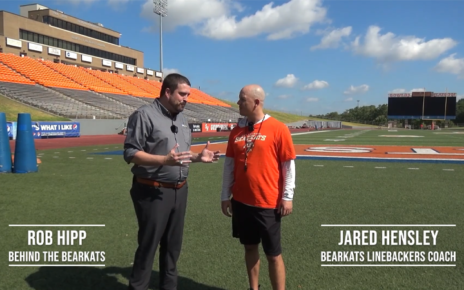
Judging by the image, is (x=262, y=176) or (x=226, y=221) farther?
(x=226, y=221)

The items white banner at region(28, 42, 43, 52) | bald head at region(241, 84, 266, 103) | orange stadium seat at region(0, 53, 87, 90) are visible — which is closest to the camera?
bald head at region(241, 84, 266, 103)

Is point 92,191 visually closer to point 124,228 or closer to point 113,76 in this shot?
point 124,228

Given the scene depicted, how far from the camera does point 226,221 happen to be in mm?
5160

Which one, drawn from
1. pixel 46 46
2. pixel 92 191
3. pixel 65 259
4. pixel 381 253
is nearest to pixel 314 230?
pixel 381 253

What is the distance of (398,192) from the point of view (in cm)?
704

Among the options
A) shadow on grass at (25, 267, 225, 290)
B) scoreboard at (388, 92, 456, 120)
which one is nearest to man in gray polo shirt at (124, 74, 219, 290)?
shadow on grass at (25, 267, 225, 290)

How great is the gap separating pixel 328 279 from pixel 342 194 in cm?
361

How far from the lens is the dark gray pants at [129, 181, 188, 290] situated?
9.29ft

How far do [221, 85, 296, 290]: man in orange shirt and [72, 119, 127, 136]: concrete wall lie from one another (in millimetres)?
28328

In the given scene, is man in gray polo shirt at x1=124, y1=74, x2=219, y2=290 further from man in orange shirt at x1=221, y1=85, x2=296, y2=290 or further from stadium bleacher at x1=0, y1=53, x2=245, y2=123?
stadium bleacher at x1=0, y1=53, x2=245, y2=123

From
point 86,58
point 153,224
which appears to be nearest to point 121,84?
point 86,58

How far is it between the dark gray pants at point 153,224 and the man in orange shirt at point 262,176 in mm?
536

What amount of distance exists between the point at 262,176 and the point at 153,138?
0.90 m

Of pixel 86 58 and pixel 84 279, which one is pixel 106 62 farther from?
pixel 84 279
